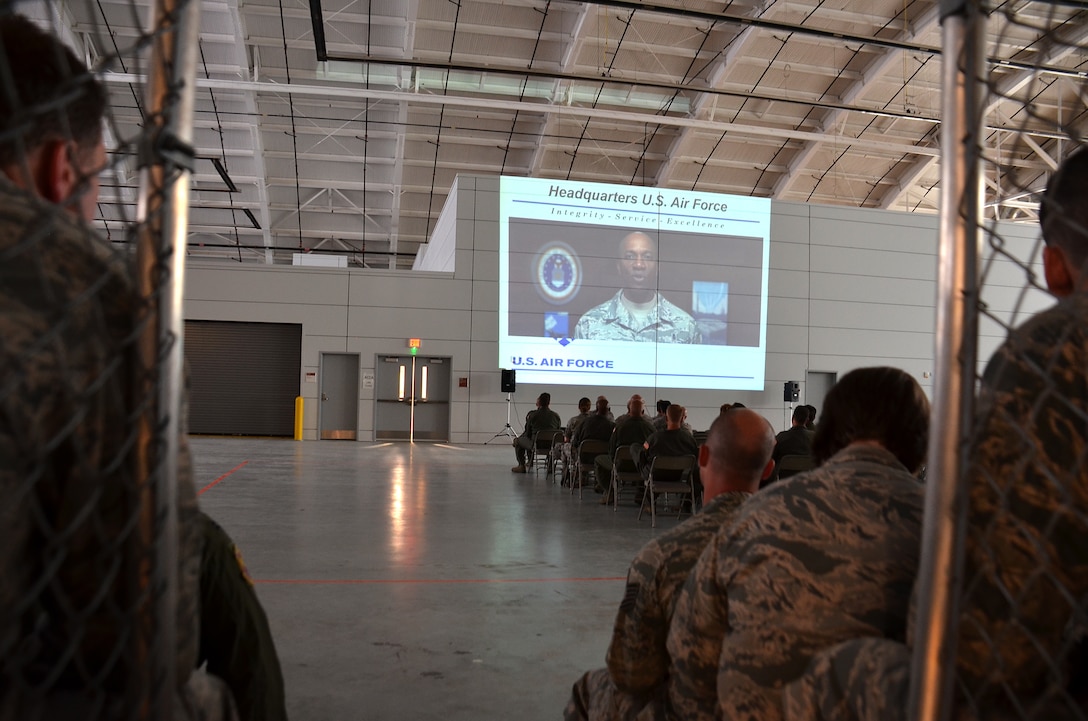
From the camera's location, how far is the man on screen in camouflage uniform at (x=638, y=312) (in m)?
17.5

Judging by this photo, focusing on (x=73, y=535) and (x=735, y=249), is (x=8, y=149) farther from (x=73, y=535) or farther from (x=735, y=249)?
(x=735, y=249)

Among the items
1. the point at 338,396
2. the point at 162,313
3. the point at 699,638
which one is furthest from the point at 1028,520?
the point at 338,396

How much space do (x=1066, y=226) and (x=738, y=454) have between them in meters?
1.16

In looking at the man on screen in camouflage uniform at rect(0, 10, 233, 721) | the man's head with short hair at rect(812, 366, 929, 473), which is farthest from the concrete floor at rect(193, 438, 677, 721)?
the man on screen in camouflage uniform at rect(0, 10, 233, 721)

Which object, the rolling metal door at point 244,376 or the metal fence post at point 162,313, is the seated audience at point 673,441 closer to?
the metal fence post at point 162,313

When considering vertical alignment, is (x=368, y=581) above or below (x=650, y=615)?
below

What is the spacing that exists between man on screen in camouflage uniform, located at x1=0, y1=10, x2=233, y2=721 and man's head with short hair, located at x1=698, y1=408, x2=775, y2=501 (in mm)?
1515

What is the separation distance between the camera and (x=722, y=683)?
4.99 feet

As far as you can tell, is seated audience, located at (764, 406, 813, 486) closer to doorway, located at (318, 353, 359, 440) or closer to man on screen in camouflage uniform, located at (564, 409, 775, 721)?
man on screen in camouflage uniform, located at (564, 409, 775, 721)

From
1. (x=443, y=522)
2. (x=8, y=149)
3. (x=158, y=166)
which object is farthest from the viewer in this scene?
(x=443, y=522)

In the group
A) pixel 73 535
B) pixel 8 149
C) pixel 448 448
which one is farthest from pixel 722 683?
pixel 448 448

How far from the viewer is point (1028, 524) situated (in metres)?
0.97

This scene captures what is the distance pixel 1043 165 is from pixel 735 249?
980cm

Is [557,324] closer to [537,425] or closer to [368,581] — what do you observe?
[537,425]
